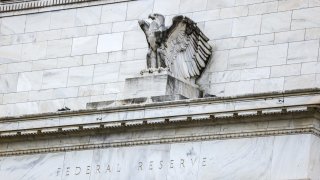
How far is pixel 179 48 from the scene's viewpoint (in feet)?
127

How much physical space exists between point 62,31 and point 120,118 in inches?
184

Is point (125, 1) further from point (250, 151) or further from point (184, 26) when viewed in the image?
point (250, 151)

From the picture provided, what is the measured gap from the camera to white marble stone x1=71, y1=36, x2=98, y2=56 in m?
40.8

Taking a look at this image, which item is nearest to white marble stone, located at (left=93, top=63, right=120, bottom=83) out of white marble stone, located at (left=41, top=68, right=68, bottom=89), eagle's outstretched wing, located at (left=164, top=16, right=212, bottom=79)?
white marble stone, located at (left=41, top=68, right=68, bottom=89)

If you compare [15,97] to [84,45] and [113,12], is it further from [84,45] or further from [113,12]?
[113,12]

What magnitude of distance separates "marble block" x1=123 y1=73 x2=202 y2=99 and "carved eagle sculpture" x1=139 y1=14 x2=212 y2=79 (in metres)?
0.32

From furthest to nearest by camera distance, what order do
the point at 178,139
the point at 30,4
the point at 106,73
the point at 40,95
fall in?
the point at 30,4
the point at 40,95
the point at 106,73
the point at 178,139

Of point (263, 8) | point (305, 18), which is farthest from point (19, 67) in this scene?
point (305, 18)

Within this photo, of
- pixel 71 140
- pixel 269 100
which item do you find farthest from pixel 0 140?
pixel 269 100

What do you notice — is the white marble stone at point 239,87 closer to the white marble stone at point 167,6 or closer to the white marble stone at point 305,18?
the white marble stone at point 305,18

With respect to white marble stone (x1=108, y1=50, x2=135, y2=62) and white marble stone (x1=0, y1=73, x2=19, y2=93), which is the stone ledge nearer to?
white marble stone (x1=108, y1=50, x2=135, y2=62)

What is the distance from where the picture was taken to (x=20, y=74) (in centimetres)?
4188

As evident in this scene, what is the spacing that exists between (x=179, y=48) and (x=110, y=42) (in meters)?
2.56

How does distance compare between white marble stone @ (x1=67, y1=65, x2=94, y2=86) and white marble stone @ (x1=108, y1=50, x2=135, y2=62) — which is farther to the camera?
white marble stone @ (x1=67, y1=65, x2=94, y2=86)
